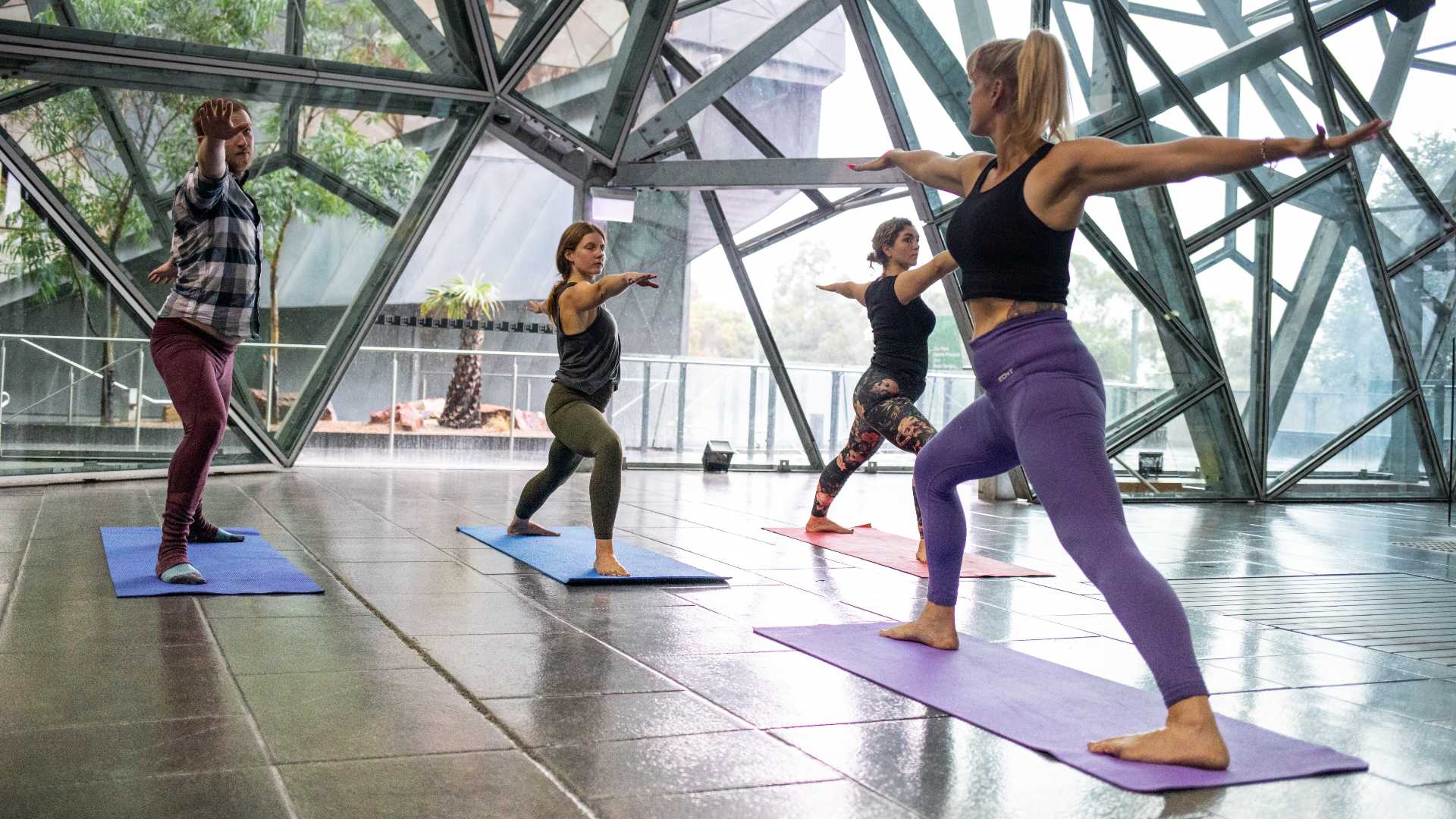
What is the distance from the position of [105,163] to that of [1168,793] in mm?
9043

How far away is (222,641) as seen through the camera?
12.5 ft

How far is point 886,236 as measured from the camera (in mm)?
6738

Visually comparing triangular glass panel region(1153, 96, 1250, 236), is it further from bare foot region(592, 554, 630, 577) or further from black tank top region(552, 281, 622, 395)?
bare foot region(592, 554, 630, 577)

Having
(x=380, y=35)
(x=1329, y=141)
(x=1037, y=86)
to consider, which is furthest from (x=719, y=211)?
(x=1329, y=141)

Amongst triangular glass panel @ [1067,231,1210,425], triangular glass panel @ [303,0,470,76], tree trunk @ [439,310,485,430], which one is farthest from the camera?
tree trunk @ [439,310,485,430]

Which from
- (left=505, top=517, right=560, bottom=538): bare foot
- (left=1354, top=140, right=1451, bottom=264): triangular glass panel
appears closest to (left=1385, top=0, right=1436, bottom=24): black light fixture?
(left=1354, top=140, right=1451, bottom=264): triangular glass panel

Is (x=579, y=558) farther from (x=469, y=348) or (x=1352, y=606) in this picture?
(x=469, y=348)

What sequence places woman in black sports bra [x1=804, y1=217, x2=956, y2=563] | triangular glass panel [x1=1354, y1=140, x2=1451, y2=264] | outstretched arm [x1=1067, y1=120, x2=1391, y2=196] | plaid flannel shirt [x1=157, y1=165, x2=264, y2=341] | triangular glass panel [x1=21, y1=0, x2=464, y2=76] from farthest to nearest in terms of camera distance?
triangular glass panel [x1=1354, y1=140, x2=1451, y2=264] < triangular glass panel [x1=21, y1=0, x2=464, y2=76] < woman in black sports bra [x1=804, y1=217, x2=956, y2=563] < plaid flannel shirt [x1=157, y1=165, x2=264, y2=341] < outstretched arm [x1=1067, y1=120, x2=1391, y2=196]

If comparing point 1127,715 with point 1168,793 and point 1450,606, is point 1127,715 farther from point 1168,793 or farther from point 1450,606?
point 1450,606

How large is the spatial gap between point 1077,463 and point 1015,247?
0.61m

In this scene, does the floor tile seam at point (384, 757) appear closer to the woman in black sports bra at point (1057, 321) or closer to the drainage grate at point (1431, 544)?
the woman in black sports bra at point (1057, 321)

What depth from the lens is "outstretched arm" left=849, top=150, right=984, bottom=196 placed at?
3855 mm

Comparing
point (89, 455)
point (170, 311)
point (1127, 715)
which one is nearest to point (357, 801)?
point (1127, 715)

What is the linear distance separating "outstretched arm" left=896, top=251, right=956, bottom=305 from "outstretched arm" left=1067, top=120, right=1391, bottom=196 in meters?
1.88
